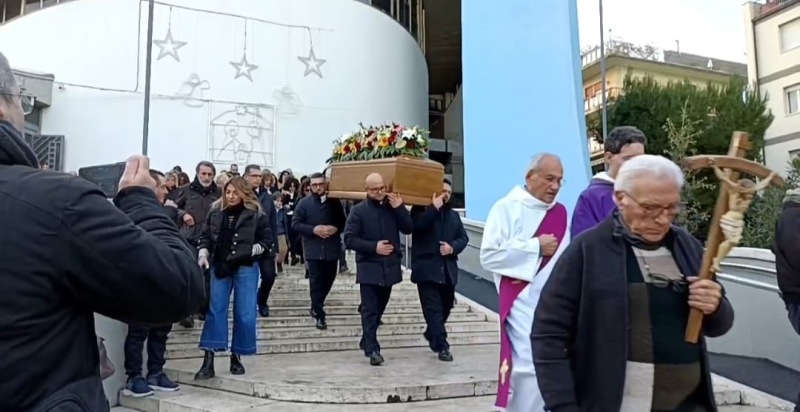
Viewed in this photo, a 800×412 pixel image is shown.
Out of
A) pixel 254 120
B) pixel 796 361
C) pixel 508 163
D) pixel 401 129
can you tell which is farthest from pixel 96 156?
pixel 796 361

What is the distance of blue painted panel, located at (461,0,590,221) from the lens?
1129 centimetres

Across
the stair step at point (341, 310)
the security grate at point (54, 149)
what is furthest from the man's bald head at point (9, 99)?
the security grate at point (54, 149)

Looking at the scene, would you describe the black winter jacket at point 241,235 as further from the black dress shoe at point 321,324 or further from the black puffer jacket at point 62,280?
the black puffer jacket at point 62,280

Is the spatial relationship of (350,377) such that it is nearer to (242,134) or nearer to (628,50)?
(242,134)

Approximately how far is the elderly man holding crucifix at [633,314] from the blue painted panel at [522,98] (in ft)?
29.2

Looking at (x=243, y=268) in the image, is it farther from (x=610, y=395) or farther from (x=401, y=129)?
(x=610, y=395)

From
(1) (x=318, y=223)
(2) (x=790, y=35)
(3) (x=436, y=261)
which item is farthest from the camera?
(2) (x=790, y=35)

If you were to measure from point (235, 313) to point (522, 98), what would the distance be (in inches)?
293

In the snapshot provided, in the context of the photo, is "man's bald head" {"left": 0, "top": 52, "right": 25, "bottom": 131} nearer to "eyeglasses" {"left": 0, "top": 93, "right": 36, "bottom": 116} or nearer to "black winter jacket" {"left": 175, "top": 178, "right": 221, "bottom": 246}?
"eyeglasses" {"left": 0, "top": 93, "right": 36, "bottom": 116}

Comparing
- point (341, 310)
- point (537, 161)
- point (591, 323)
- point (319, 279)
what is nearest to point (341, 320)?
point (341, 310)

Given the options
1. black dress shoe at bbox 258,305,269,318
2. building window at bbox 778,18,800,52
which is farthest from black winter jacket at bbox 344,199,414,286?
building window at bbox 778,18,800,52

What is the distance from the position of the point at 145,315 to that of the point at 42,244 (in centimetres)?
28

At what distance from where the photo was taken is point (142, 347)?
5.41 meters

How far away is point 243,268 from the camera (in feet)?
18.6
